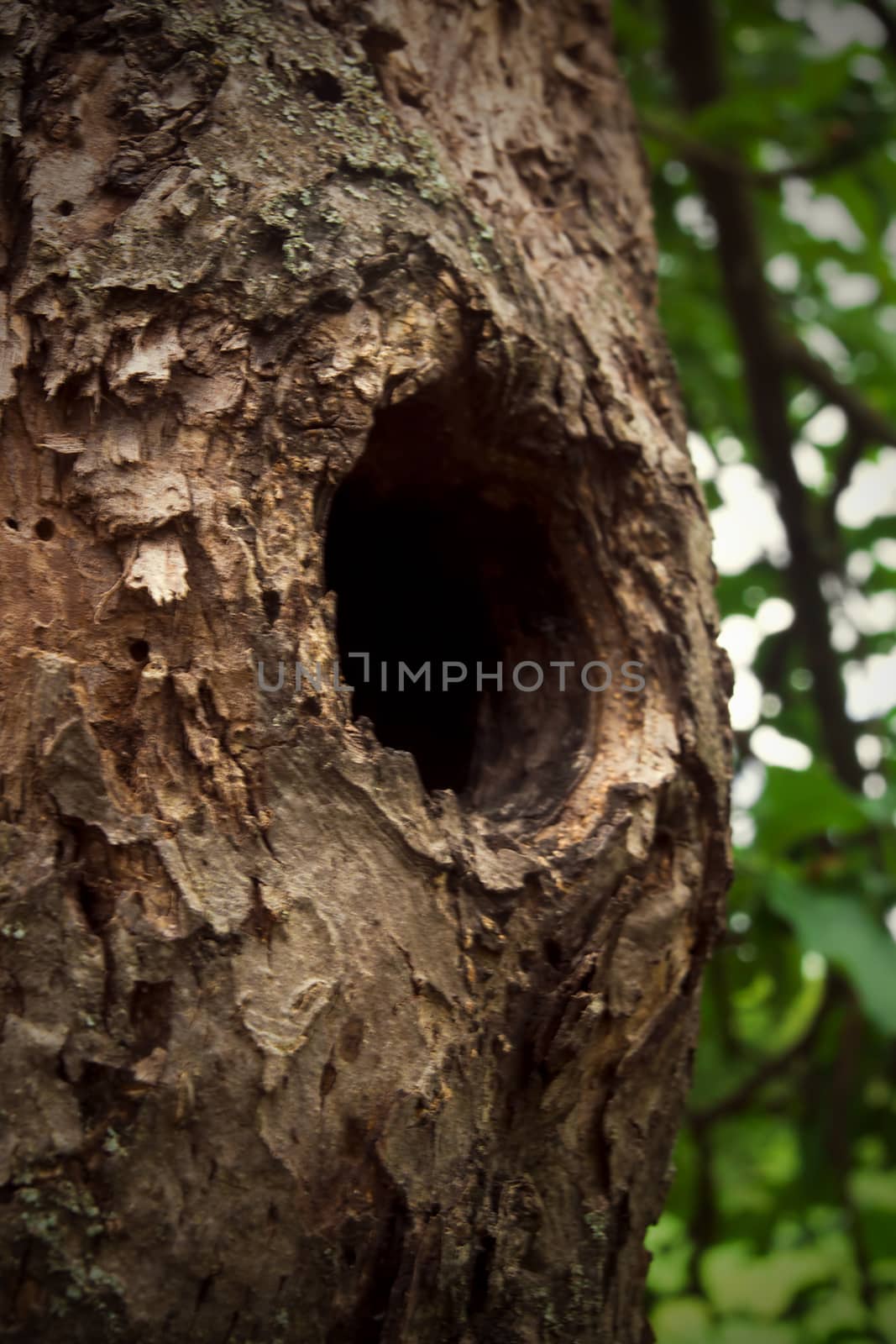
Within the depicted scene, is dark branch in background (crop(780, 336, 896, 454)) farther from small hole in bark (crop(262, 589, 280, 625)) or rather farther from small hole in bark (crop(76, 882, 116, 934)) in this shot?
small hole in bark (crop(76, 882, 116, 934))

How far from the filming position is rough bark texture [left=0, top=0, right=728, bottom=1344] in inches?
34.9

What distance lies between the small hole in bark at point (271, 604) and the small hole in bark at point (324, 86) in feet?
1.85

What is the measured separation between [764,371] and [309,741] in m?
2.09

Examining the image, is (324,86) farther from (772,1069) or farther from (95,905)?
(772,1069)

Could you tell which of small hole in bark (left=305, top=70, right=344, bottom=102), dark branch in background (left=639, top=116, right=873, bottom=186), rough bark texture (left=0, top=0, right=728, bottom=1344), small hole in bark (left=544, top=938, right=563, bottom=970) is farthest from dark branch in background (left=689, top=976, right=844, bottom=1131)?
small hole in bark (left=305, top=70, right=344, bottom=102)

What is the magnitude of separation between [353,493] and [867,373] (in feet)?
6.67

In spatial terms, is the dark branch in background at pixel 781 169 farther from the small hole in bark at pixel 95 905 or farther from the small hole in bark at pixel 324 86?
the small hole in bark at pixel 95 905

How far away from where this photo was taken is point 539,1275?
1060mm

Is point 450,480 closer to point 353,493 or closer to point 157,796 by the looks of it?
point 353,493

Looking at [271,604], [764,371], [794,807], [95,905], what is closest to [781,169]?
[764,371]

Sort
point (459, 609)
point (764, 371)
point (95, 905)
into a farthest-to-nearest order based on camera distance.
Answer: point (764, 371) < point (459, 609) < point (95, 905)

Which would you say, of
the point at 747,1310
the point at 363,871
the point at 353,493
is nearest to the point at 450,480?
the point at 353,493

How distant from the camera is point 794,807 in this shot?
1.84 metres

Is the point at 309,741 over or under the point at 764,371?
under
